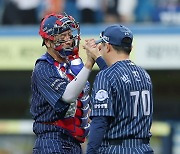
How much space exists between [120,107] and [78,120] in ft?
2.51

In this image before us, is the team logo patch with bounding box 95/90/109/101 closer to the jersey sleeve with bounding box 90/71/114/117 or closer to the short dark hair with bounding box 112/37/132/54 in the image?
the jersey sleeve with bounding box 90/71/114/117

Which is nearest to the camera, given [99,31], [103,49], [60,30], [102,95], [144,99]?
[102,95]

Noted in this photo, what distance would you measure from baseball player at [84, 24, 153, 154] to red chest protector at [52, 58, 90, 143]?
61cm

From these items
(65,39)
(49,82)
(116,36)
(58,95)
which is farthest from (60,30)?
(116,36)

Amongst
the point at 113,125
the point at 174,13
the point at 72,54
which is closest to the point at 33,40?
the point at 174,13

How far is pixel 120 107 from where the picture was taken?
5.59 m

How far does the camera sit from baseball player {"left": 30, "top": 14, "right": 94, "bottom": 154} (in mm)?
6117

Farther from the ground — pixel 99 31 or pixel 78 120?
pixel 78 120

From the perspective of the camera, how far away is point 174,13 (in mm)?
12078

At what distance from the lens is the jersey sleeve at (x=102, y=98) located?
5.53m

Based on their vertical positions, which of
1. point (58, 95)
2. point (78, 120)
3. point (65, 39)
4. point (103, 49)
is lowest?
point (78, 120)

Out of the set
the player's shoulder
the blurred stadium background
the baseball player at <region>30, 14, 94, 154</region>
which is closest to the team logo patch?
the player's shoulder

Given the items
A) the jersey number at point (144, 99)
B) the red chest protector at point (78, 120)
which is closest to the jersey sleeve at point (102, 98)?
the jersey number at point (144, 99)

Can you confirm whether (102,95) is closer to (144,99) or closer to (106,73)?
(106,73)
